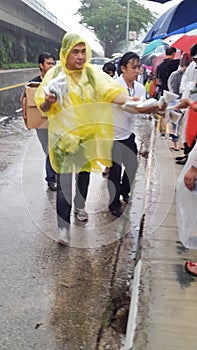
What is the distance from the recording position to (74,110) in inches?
154

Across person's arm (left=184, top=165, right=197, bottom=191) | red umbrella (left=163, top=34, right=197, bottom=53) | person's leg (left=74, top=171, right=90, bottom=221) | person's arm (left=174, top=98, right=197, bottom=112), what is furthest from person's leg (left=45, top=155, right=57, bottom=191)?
red umbrella (left=163, top=34, right=197, bottom=53)

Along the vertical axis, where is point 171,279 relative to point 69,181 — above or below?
below

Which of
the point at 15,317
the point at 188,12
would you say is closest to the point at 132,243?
the point at 15,317

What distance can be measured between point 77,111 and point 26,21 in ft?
100

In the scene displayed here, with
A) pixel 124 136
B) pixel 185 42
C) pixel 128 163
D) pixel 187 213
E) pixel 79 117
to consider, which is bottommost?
pixel 128 163

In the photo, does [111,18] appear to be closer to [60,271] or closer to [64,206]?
[64,206]

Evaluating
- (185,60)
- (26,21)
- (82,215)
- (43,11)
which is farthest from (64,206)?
(43,11)

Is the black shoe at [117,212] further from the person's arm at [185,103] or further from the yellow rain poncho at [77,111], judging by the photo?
the person's arm at [185,103]

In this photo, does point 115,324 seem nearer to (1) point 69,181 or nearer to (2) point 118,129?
(1) point 69,181

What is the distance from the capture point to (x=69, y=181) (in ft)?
13.6

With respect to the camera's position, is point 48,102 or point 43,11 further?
point 43,11

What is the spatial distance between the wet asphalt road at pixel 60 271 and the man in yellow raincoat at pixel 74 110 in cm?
34

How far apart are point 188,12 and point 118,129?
7.17ft

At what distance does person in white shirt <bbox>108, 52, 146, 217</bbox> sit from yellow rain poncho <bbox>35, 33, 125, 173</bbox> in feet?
1.05
